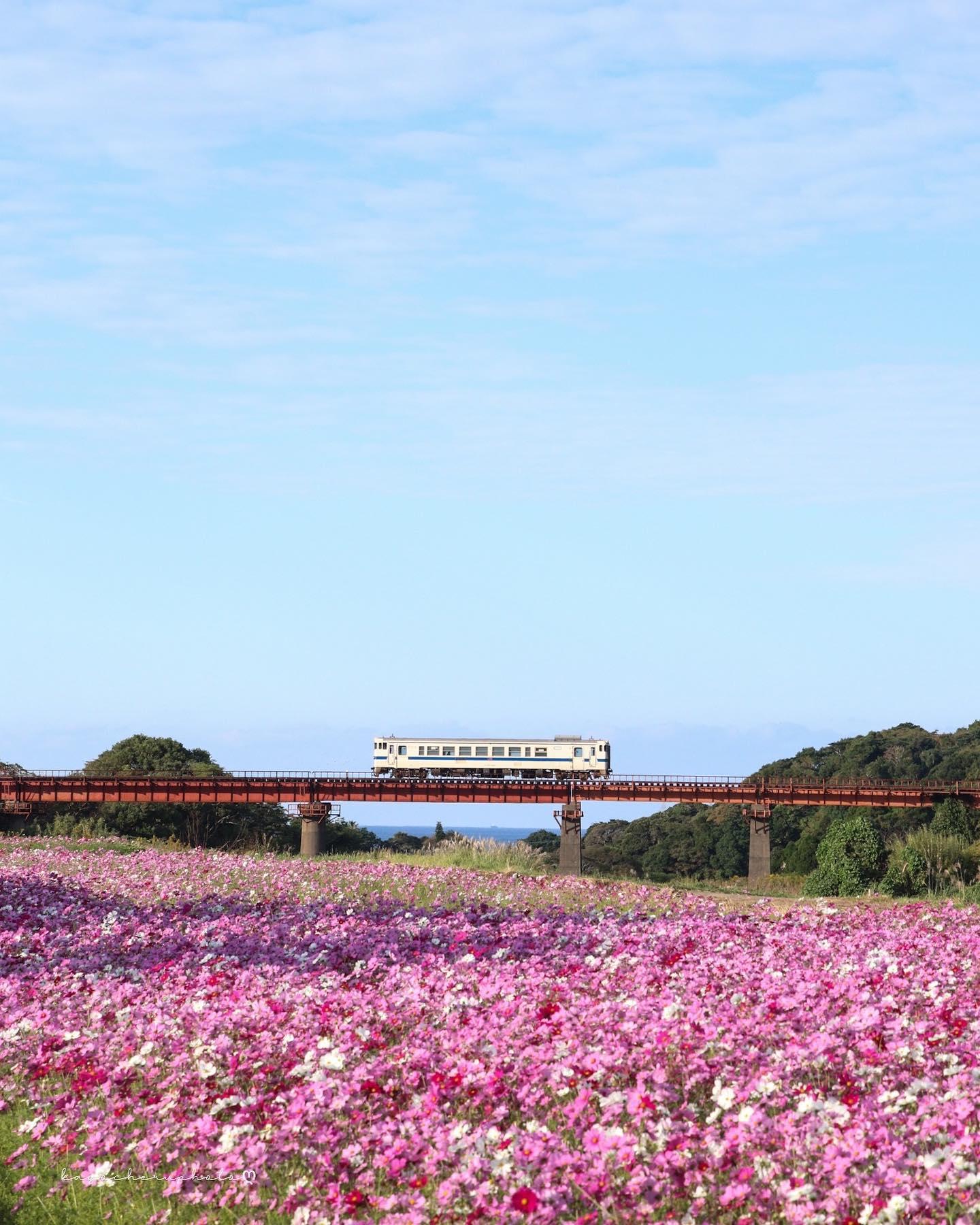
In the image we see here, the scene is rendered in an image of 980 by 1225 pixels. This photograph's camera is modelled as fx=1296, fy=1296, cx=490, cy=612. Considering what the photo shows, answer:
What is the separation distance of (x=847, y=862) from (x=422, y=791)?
32.4 metres

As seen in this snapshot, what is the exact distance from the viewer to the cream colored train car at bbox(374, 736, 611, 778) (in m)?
64.9

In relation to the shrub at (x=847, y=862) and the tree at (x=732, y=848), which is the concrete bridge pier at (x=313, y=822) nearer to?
the tree at (x=732, y=848)

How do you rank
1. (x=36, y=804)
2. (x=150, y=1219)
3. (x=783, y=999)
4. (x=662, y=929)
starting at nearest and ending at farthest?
(x=150, y=1219) → (x=783, y=999) → (x=662, y=929) → (x=36, y=804)

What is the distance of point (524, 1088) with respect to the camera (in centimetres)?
796

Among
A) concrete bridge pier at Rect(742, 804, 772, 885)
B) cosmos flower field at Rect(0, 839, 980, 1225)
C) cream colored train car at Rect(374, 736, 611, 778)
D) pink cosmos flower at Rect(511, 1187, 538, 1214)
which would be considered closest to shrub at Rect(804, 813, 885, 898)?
cosmos flower field at Rect(0, 839, 980, 1225)

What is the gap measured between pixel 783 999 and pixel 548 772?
55.4m

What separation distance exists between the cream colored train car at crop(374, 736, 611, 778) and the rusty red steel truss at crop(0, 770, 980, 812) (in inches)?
220

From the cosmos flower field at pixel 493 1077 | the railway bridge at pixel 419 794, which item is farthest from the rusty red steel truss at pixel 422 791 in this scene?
the cosmos flower field at pixel 493 1077

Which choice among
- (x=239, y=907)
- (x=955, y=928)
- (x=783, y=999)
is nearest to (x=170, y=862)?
(x=239, y=907)

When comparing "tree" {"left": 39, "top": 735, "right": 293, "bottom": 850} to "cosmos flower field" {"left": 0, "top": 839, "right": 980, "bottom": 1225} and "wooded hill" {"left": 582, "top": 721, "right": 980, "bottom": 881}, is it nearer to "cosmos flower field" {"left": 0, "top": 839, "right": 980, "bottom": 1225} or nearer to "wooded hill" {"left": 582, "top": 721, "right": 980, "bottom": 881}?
"wooded hill" {"left": 582, "top": 721, "right": 980, "bottom": 881}

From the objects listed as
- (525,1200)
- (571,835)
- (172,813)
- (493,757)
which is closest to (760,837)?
(571,835)

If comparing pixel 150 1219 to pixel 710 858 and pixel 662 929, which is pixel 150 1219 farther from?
pixel 710 858

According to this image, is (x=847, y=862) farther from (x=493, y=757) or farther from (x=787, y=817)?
(x=787, y=817)

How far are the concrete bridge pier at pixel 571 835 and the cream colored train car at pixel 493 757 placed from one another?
31.6ft
